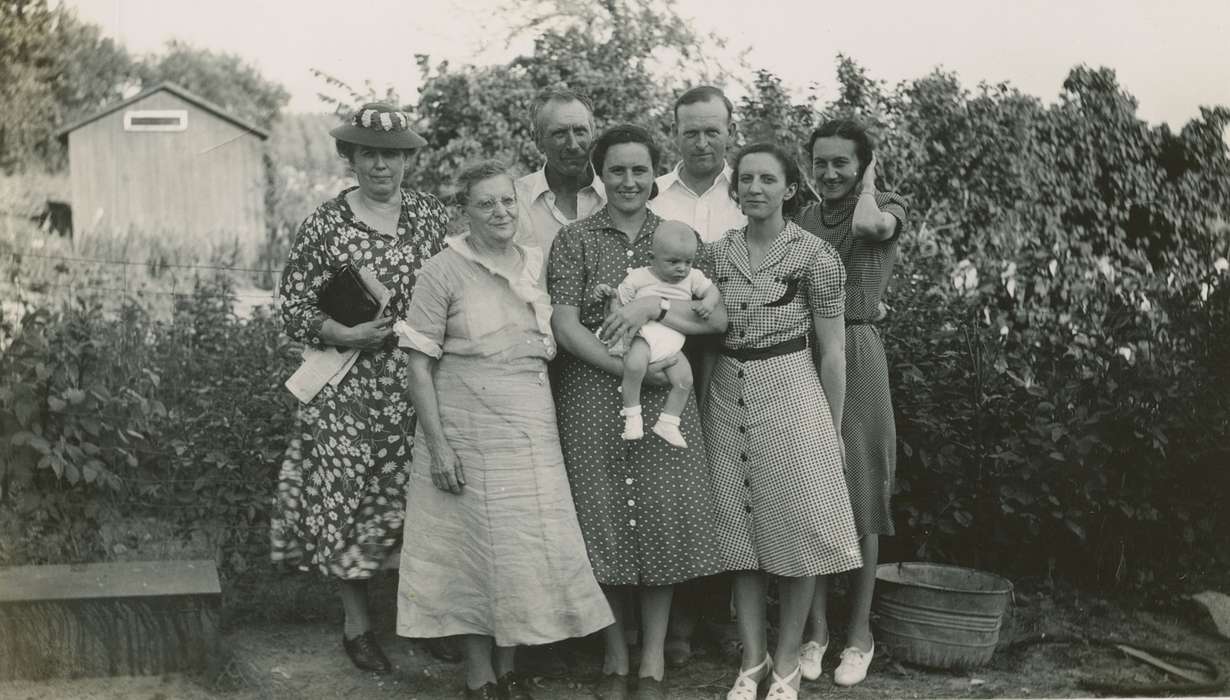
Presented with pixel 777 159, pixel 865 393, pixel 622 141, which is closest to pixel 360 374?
pixel 622 141

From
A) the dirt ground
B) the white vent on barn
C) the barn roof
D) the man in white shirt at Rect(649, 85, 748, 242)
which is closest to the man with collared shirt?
the man in white shirt at Rect(649, 85, 748, 242)

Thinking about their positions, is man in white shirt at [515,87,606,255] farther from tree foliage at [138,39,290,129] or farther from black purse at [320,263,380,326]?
tree foliage at [138,39,290,129]

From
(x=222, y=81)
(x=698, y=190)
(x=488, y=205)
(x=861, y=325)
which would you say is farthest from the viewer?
(x=222, y=81)

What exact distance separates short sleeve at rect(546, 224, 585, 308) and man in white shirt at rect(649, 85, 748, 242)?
0.62 meters

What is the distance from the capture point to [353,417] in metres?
4.24

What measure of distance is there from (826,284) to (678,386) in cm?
64

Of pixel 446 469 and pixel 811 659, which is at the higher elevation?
pixel 446 469

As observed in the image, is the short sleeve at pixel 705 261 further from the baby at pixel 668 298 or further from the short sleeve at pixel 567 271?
the short sleeve at pixel 567 271

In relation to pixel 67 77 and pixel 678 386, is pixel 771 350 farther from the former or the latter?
pixel 67 77

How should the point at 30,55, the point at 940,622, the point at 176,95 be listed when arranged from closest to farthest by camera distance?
the point at 940,622 < the point at 30,55 < the point at 176,95

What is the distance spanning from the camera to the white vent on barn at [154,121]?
1788 centimetres

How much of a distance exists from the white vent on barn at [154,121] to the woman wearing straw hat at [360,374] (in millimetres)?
14615

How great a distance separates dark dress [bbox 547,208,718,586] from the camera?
3.91 meters

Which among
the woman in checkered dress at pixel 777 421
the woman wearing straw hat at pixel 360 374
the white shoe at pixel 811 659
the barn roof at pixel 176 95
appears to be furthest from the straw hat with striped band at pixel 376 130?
the barn roof at pixel 176 95
